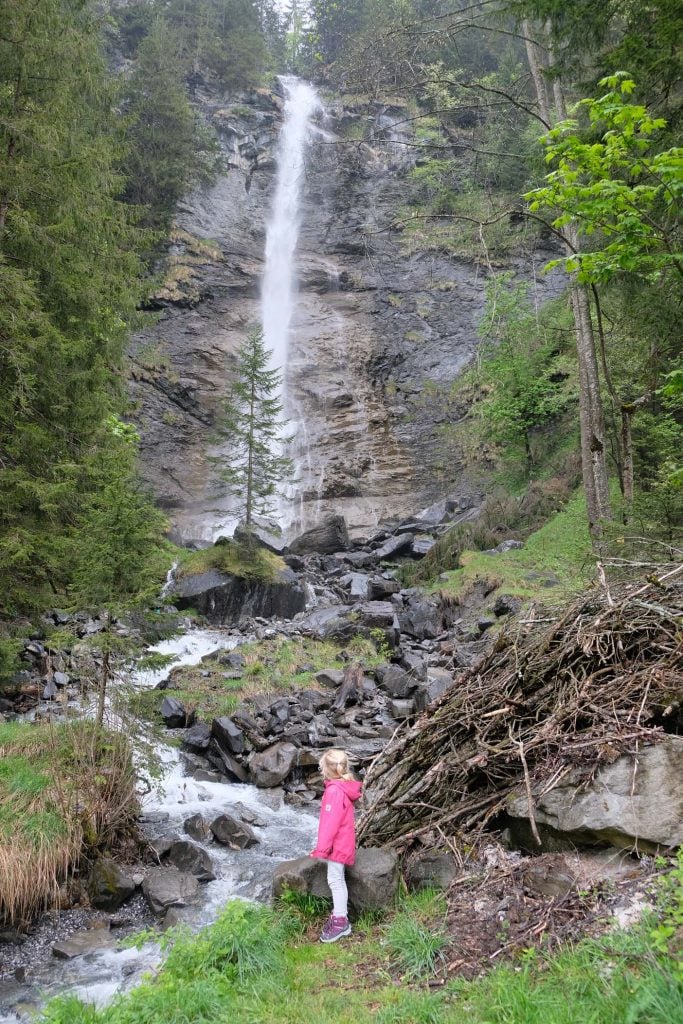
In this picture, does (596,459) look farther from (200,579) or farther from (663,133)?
(200,579)

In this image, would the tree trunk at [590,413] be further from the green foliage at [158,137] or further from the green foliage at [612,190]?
the green foliage at [158,137]

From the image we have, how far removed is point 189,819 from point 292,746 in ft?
6.72

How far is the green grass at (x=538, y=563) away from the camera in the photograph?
1289cm

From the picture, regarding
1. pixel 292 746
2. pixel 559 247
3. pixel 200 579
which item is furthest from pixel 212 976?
pixel 559 247

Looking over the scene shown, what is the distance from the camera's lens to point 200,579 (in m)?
17.1

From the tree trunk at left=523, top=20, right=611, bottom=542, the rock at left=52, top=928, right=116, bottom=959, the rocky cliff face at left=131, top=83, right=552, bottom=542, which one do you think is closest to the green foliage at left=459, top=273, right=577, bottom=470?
the rocky cliff face at left=131, top=83, right=552, bottom=542

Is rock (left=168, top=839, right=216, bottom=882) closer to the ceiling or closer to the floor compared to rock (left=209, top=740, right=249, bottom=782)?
closer to the floor

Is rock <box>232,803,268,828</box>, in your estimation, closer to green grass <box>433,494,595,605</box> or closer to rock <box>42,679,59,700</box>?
rock <box>42,679,59,700</box>

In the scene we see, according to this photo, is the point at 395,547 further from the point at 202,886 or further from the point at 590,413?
the point at 202,886

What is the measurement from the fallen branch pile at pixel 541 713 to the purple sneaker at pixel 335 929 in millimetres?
725

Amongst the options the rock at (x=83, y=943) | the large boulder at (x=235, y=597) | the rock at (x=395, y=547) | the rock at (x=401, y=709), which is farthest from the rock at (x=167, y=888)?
the rock at (x=395, y=547)

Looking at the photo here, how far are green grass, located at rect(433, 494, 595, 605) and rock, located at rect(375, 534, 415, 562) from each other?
3.64 meters

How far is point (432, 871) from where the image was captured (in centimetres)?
441

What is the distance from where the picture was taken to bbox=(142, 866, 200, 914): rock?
595 centimetres
